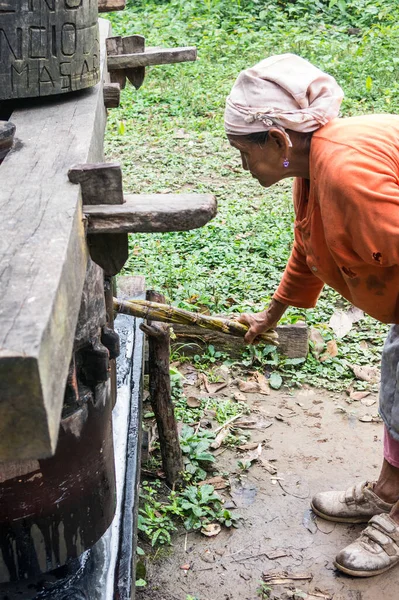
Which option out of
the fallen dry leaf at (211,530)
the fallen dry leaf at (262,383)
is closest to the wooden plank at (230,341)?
the fallen dry leaf at (262,383)

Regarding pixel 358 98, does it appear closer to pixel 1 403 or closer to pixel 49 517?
pixel 49 517

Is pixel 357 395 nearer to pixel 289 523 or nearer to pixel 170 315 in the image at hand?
pixel 289 523

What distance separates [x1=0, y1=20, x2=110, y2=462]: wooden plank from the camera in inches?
47.4

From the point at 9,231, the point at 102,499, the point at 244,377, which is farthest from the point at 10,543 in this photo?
the point at 244,377

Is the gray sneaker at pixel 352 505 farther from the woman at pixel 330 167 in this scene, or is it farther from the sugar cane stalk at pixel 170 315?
the sugar cane stalk at pixel 170 315

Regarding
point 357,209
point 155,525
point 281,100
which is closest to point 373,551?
point 155,525

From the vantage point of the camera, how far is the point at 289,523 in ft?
11.2

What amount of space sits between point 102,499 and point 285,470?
1.44 meters

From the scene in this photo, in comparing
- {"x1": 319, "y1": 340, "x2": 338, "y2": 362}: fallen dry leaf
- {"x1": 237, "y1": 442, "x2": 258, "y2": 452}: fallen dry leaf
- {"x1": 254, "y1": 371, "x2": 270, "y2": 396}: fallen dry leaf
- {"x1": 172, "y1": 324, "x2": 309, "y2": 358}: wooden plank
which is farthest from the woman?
{"x1": 319, "y1": 340, "x2": 338, "y2": 362}: fallen dry leaf

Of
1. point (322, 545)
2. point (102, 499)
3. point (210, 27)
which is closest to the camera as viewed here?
point (102, 499)

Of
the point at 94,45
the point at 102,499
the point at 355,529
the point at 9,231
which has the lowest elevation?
the point at 355,529

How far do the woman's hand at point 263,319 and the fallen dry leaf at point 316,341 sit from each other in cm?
95

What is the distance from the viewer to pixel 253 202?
6.73m

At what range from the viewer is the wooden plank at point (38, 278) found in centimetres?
120
